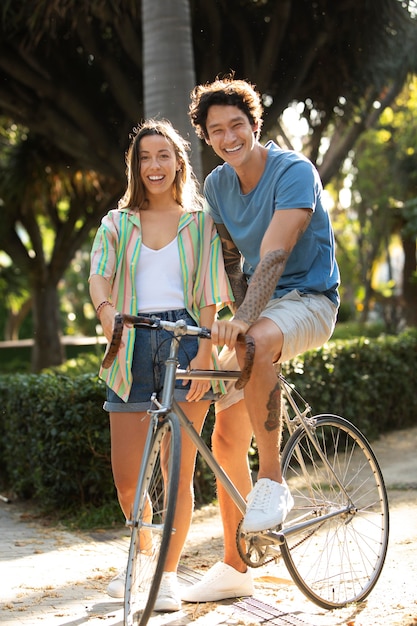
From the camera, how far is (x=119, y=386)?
3660 millimetres

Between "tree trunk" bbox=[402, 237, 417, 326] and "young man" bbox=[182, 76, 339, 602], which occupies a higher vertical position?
"tree trunk" bbox=[402, 237, 417, 326]

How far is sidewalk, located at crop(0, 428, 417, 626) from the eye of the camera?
11.9 feet

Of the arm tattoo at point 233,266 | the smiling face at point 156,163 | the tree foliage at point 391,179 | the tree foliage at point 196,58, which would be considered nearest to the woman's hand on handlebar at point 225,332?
the arm tattoo at point 233,266

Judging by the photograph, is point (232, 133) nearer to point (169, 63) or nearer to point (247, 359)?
point (247, 359)

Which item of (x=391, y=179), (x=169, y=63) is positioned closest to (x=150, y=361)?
(x=169, y=63)

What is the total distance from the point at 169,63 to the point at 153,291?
350 centimetres

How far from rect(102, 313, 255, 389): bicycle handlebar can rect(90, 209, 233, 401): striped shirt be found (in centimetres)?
37

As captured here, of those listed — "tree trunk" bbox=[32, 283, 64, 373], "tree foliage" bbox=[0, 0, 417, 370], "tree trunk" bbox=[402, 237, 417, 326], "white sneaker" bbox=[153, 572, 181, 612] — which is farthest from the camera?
"tree trunk" bbox=[402, 237, 417, 326]

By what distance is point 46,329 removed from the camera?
600 inches

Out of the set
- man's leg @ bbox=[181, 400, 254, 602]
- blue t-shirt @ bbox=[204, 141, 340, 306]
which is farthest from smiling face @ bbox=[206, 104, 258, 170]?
man's leg @ bbox=[181, 400, 254, 602]

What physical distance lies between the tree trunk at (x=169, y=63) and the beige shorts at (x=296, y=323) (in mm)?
2954

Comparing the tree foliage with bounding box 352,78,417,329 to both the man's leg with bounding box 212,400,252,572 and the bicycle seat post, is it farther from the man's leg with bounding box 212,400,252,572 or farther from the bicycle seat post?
the bicycle seat post

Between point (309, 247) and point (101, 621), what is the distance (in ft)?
5.73

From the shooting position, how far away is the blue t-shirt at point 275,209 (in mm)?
3559
